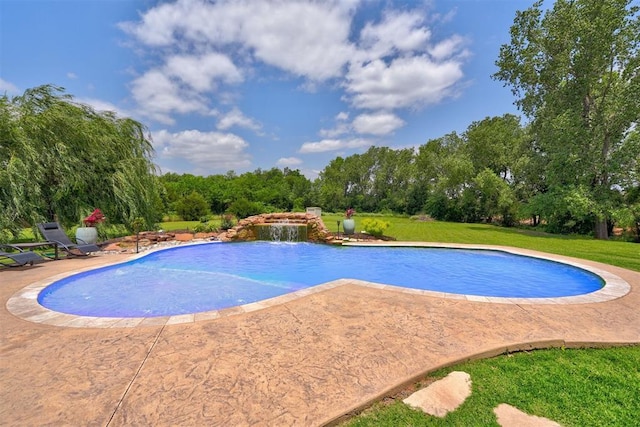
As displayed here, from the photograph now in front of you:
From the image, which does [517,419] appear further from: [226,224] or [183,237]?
[226,224]

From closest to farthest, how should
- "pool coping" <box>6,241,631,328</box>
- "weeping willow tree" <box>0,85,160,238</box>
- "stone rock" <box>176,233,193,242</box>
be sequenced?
"pool coping" <box>6,241,631,328</box>
"weeping willow tree" <box>0,85,160,238</box>
"stone rock" <box>176,233,193,242</box>

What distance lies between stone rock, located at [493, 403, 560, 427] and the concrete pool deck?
2.12ft

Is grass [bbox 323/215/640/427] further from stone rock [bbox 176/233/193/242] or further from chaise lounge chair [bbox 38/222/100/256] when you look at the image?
stone rock [bbox 176/233/193/242]

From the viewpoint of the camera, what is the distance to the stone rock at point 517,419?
6.85ft

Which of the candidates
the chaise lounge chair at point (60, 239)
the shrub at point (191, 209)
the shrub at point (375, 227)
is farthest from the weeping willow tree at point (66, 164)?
the shrub at point (191, 209)

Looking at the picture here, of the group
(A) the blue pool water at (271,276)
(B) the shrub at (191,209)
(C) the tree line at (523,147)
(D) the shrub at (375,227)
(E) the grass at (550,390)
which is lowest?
(A) the blue pool water at (271,276)

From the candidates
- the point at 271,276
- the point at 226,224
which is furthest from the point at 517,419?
the point at 226,224

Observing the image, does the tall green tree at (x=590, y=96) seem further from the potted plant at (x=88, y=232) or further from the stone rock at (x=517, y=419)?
the potted plant at (x=88, y=232)

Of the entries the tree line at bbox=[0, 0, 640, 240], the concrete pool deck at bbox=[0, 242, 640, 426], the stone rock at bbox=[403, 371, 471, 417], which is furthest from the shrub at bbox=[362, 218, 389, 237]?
the stone rock at bbox=[403, 371, 471, 417]

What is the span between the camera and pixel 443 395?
2410 millimetres

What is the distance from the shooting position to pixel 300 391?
94.6 inches

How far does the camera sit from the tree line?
10547 millimetres

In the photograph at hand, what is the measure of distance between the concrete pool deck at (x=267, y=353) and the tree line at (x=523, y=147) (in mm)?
8526

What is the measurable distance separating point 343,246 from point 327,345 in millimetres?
9004
